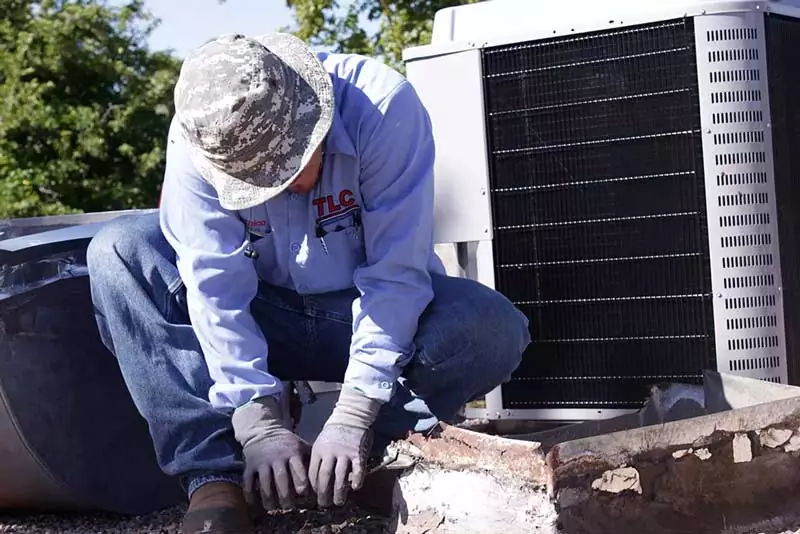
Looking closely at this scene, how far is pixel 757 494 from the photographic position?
2268mm

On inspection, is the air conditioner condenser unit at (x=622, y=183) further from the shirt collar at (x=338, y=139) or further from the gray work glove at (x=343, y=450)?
the gray work glove at (x=343, y=450)

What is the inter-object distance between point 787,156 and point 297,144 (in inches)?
55.0

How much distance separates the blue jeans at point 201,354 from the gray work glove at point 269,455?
0.07 m

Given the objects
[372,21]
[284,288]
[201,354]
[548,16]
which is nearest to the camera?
[201,354]

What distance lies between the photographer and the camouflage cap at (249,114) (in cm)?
219

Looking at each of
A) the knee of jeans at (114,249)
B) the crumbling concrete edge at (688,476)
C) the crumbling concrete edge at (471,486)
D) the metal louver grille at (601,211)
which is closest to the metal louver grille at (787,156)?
the metal louver grille at (601,211)

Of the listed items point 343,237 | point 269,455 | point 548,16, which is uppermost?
point 548,16

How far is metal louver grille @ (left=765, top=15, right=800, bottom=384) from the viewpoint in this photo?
2.82m

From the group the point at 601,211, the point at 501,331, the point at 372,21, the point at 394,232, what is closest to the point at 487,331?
the point at 501,331

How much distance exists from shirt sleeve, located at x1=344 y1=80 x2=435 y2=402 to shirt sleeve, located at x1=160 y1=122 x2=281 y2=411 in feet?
0.77

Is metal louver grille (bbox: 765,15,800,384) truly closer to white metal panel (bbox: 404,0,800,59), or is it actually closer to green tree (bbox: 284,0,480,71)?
white metal panel (bbox: 404,0,800,59)

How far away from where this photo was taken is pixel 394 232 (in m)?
2.46

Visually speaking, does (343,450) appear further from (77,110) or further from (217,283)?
→ (77,110)

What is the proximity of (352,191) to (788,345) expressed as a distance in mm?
1247
